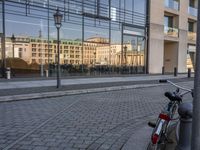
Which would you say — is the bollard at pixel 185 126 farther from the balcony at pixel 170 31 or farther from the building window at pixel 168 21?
the building window at pixel 168 21

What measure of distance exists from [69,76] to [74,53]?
2099mm

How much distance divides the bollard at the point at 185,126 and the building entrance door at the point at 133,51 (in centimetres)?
2400

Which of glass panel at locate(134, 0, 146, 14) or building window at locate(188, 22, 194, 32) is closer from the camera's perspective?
glass panel at locate(134, 0, 146, 14)

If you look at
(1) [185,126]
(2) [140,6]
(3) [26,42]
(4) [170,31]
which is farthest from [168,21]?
(1) [185,126]

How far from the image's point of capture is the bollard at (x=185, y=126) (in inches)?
136

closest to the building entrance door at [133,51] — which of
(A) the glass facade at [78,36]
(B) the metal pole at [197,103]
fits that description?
(A) the glass facade at [78,36]

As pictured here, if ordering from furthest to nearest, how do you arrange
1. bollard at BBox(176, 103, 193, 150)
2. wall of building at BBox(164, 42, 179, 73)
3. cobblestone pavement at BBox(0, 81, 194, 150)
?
wall of building at BBox(164, 42, 179, 73) < cobblestone pavement at BBox(0, 81, 194, 150) < bollard at BBox(176, 103, 193, 150)

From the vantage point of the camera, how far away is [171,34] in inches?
1388

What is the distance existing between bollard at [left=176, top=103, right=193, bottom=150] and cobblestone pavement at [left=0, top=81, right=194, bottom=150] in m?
1.56

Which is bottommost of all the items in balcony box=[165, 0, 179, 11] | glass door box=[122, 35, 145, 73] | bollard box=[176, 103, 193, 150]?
bollard box=[176, 103, 193, 150]

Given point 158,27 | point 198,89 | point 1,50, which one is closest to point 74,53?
point 1,50

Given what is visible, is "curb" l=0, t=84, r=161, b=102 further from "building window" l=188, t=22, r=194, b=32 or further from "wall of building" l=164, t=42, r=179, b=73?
"building window" l=188, t=22, r=194, b=32

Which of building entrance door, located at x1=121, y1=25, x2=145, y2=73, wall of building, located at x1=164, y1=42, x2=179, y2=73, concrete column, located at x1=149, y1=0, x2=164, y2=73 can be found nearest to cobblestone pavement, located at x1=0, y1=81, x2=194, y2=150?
building entrance door, located at x1=121, y1=25, x2=145, y2=73

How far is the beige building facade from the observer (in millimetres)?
31453
